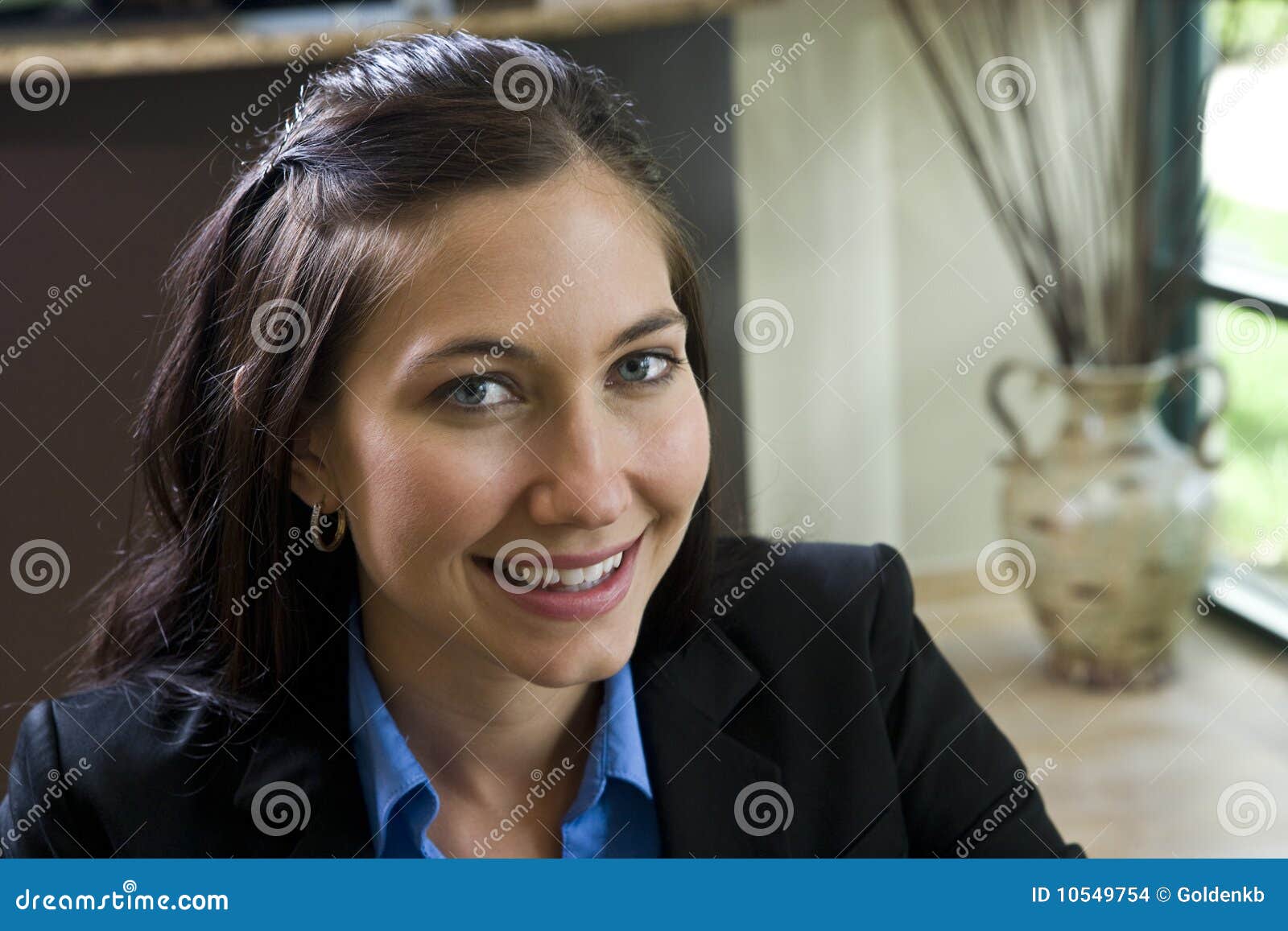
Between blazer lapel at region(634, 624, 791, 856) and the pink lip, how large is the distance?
0.16m

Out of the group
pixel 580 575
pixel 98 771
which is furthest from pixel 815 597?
pixel 98 771

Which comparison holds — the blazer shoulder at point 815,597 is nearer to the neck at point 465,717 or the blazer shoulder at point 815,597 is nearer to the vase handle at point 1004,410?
the neck at point 465,717

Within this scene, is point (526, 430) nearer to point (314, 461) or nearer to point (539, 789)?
point (314, 461)

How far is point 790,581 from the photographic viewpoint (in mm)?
1225

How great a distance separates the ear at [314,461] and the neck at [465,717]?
102mm

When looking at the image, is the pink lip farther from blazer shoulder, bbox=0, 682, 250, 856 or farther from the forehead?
blazer shoulder, bbox=0, 682, 250, 856

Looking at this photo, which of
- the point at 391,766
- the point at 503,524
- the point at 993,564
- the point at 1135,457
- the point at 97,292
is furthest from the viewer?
the point at 993,564

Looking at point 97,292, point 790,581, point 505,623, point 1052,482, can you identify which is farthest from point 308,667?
Answer: point 1052,482

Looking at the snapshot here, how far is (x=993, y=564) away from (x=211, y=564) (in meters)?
2.26

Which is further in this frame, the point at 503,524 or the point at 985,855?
A: the point at 985,855

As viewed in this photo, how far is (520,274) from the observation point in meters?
0.96

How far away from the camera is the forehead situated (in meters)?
0.96

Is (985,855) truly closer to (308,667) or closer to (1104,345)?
(308,667)

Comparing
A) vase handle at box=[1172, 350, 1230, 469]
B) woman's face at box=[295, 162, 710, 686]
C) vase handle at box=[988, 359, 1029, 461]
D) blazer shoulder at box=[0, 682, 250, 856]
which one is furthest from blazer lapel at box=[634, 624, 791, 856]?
vase handle at box=[1172, 350, 1230, 469]
